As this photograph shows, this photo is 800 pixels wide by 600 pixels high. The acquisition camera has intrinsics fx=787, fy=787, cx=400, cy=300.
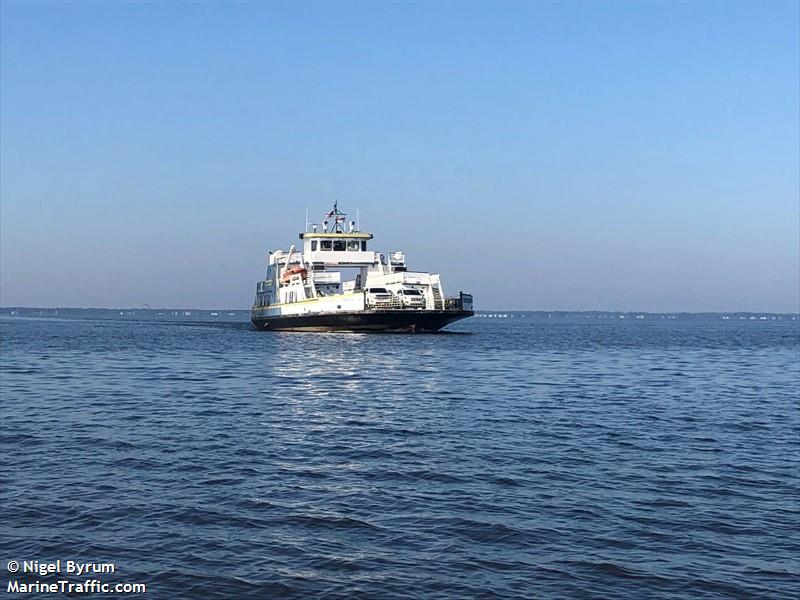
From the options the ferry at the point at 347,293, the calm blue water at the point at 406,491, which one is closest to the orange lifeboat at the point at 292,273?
the ferry at the point at 347,293

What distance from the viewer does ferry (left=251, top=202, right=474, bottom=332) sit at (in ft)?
246

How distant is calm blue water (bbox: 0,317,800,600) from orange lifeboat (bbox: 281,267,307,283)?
54752mm

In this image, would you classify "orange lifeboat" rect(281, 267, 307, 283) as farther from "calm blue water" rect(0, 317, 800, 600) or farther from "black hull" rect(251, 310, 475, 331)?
"calm blue water" rect(0, 317, 800, 600)

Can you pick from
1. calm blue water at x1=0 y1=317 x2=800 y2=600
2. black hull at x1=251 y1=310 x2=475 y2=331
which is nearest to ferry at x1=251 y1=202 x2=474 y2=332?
black hull at x1=251 y1=310 x2=475 y2=331

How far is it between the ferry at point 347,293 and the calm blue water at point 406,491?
1720 inches

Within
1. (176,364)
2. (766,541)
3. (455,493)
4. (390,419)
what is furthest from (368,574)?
(176,364)

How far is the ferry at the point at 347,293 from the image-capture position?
74938mm

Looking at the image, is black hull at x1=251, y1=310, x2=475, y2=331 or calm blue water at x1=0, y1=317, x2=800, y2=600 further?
black hull at x1=251, y1=310, x2=475, y2=331

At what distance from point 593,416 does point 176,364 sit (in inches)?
1124

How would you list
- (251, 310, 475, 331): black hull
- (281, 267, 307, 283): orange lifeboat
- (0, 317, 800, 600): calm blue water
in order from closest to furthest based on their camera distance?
(0, 317, 800, 600): calm blue water → (251, 310, 475, 331): black hull → (281, 267, 307, 283): orange lifeboat

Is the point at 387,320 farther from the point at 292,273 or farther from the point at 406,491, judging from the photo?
the point at 406,491

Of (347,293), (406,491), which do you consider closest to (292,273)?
(347,293)

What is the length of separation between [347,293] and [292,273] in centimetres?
1202

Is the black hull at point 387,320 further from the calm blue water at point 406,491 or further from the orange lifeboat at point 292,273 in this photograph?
the calm blue water at point 406,491
